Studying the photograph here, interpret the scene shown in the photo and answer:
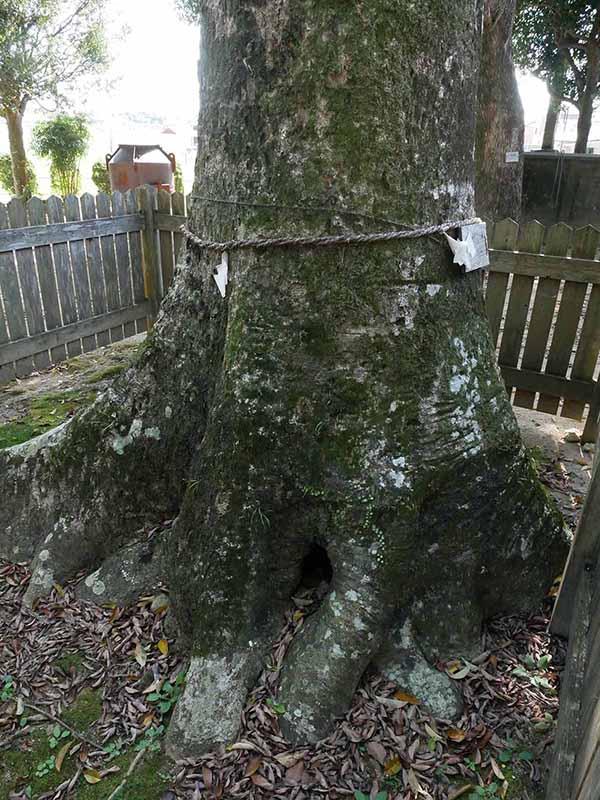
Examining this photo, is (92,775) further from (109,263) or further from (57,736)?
(109,263)

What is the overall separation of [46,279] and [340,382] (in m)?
4.89

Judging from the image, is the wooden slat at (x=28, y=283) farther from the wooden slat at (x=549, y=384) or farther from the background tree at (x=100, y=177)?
the background tree at (x=100, y=177)

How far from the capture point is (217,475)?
248cm

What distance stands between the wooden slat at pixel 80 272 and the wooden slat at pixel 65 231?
9 centimetres

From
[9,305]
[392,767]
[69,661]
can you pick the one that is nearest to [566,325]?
[392,767]

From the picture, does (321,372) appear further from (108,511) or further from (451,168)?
(108,511)

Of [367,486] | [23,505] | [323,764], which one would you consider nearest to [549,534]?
[367,486]

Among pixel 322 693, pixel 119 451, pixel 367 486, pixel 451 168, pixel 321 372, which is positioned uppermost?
pixel 451 168

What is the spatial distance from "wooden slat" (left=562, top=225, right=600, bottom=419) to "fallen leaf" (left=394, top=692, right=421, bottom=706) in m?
3.55

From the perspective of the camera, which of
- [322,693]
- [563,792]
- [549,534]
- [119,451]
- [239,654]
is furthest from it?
[119,451]

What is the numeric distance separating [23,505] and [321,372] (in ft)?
6.76

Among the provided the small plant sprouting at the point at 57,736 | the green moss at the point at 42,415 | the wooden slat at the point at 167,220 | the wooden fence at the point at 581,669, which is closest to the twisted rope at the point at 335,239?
the wooden fence at the point at 581,669

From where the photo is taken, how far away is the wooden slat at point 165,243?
23.0 ft

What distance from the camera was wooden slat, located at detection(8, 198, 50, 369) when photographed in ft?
18.8
